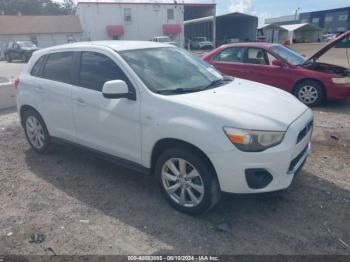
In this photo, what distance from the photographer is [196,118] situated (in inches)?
119

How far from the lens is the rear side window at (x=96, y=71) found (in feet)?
12.2

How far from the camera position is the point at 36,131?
198 inches

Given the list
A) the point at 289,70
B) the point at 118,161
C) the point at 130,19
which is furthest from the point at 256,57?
the point at 130,19

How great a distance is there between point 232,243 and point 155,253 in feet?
2.37

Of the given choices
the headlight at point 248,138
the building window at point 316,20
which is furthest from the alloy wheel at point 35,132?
the building window at point 316,20

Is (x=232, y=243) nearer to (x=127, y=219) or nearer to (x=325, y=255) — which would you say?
(x=325, y=255)

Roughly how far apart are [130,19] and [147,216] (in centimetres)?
4292

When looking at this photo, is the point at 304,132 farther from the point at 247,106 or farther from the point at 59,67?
the point at 59,67

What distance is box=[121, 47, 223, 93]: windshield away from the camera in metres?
3.53

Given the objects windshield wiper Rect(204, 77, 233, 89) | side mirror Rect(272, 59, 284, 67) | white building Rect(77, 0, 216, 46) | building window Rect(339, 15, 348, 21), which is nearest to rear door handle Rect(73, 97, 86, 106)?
windshield wiper Rect(204, 77, 233, 89)

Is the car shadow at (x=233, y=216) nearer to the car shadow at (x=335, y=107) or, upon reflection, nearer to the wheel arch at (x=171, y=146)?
the wheel arch at (x=171, y=146)

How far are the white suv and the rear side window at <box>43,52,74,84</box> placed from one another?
18 millimetres

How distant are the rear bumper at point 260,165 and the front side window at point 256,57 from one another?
5242 millimetres

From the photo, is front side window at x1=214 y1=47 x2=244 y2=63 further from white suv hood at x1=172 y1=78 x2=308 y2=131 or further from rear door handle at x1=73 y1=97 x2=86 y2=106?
rear door handle at x1=73 y1=97 x2=86 y2=106
